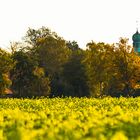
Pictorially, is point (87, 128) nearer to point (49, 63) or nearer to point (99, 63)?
point (99, 63)

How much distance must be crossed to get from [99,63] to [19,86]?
1201 cm

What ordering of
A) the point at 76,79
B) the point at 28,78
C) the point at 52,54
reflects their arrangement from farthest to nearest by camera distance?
the point at 52,54 → the point at 76,79 → the point at 28,78

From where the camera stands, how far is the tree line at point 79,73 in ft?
264

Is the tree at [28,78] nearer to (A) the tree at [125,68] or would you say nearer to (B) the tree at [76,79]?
(B) the tree at [76,79]

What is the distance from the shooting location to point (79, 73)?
8750cm

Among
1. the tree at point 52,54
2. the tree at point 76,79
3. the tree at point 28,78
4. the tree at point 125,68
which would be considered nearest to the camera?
the tree at point 125,68

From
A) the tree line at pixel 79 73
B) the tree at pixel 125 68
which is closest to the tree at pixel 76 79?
the tree line at pixel 79 73

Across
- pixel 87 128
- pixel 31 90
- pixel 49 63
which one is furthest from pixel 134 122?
pixel 49 63

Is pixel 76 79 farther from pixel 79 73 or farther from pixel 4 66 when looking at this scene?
pixel 4 66

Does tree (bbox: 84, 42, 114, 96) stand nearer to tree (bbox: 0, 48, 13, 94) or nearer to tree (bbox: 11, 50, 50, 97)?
tree (bbox: 11, 50, 50, 97)

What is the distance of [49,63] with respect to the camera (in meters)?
96.2

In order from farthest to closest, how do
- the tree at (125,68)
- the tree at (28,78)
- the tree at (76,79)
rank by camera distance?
1. the tree at (76,79)
2. the tree at (28,78)
3. the tree at (125,68)

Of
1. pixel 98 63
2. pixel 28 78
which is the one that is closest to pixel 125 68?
pixel 98 63

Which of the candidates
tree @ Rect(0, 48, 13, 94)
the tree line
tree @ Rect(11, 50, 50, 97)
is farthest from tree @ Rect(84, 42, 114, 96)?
tree @ Rect(0, 48, 13, 94)
